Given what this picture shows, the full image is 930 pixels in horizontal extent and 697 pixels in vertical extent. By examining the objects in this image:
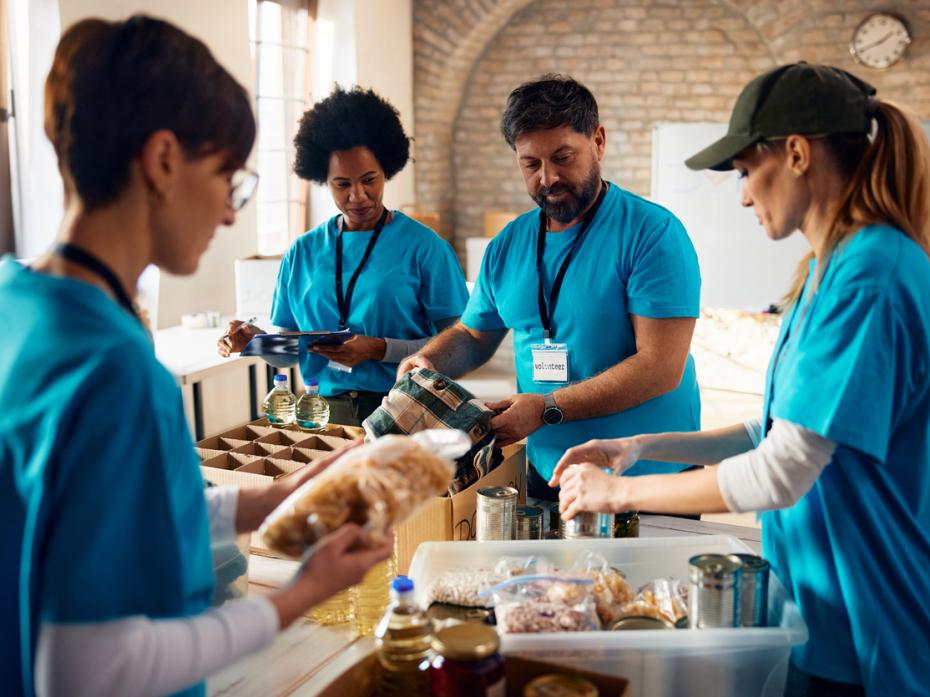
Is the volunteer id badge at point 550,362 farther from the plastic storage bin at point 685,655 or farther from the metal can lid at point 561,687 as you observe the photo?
the metal can lid at point 561,687

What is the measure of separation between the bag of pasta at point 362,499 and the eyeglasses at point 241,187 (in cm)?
31

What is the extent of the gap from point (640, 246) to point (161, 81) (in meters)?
1.30

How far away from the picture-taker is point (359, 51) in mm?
6039

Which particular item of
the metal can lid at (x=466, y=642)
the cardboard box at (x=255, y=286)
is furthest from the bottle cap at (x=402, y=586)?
the cardboard box at (x=255, y=286)

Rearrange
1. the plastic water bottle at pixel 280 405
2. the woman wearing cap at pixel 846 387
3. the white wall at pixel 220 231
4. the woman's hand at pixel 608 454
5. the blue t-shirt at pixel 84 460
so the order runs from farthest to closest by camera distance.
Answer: the white wall at pixel 220 231, the plastic water bottle at pixel 280 405, the woman's hand at pixel 608 454, the woman wearing cap at pixel 846 387, the blue t-shirt at pixel 84 460

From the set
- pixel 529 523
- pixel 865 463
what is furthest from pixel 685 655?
pixel 529 523

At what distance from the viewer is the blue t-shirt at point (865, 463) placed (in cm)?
105

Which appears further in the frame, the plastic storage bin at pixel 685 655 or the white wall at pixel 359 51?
the white wall at pixel 359 51

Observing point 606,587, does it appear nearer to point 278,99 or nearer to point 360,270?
point 360,270

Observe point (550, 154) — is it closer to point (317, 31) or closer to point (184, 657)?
point (184, 657)

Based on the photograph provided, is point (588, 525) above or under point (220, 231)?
under

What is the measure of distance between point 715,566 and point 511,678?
1.02 feet

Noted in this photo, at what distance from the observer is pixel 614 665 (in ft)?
3.72

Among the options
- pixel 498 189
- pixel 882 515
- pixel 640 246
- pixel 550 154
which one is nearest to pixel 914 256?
pixel 882 515
